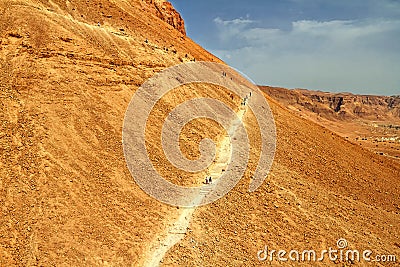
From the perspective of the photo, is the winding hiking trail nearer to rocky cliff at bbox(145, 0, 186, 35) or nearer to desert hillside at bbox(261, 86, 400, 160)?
rocky cliff at bbox(145, 0, 186, 35)

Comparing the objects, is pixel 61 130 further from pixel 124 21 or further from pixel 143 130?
pixel 124 21

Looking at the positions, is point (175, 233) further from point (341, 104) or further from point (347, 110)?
point (341, 104)

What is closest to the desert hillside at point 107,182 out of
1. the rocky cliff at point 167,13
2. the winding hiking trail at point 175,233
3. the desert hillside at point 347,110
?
the winding hiking trail at point 175,233

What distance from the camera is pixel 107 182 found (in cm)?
1148

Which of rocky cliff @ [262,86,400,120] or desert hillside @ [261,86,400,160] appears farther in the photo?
rocky cliff @ [262,86,400,120]

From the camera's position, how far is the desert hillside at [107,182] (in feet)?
32.1

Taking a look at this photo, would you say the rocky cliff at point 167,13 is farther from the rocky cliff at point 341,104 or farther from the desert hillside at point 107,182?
the rocky cliff at point 341,104

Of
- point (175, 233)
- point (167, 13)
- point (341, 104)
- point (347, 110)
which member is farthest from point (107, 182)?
point (341, 104)

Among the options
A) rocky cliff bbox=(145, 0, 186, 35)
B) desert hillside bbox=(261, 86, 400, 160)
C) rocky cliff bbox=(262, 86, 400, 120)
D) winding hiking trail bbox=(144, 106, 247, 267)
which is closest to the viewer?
winding hiking trail bbox=(144, 106, 247, 267)

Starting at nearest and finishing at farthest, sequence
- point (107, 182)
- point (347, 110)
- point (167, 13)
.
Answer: point (107, 182)
point (167, 13)
point (347, 110)

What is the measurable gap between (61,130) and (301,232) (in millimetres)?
9345

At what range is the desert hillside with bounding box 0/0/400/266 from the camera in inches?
386

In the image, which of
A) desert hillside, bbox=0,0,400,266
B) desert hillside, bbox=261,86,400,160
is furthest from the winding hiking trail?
desert hillside, bbox=261,86,400,160

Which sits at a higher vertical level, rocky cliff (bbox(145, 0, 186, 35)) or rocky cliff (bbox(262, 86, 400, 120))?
rocky cliff (bbox(262, 86, 400, 120))
